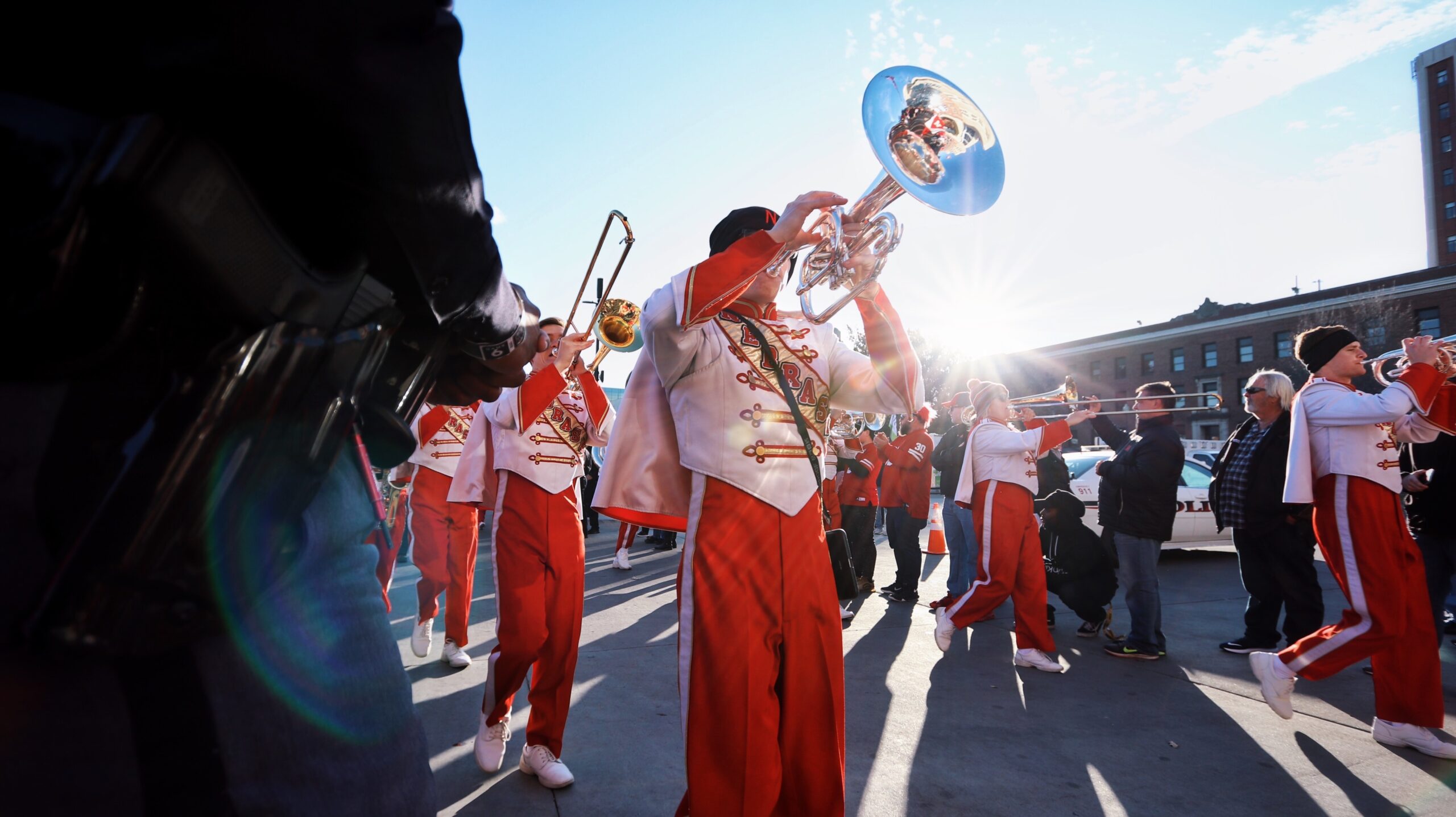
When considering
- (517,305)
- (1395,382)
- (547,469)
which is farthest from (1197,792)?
(517,305)

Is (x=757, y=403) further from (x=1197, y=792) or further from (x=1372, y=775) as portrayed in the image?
(x=1372, y=775)

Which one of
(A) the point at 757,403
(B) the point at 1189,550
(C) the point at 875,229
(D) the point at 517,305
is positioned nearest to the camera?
(D) the point at 517,305

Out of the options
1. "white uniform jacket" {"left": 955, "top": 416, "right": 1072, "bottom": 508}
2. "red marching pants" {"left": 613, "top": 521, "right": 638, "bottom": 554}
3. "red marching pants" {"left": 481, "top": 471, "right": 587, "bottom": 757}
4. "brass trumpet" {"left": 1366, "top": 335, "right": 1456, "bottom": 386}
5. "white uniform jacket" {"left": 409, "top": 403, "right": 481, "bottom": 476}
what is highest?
"brass trumpet" {"left": 1366, "top": 335, "right": 1456, "bottom": 386}

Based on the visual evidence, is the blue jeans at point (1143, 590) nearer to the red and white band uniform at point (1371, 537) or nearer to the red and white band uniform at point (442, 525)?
the red and white band uniform at point (1371, 537)

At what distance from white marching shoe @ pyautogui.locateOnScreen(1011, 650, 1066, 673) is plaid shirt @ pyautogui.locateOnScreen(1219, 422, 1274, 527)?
6.21 ft

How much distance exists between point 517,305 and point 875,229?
5.29 feet

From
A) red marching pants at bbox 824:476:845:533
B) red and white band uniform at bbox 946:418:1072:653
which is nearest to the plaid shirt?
red and white band uniform at bbox 946:418:1072:653

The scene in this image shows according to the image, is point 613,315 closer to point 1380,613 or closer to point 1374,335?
point 1380,613

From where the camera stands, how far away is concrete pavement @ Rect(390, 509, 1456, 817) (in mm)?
3248

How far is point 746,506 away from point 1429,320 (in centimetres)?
5062

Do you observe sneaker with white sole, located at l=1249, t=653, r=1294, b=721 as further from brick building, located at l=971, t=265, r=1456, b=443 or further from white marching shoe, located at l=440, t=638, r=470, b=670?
brick building, located at l=971, t=265, r=1456, b=443

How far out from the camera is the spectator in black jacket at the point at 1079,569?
21.0 feet

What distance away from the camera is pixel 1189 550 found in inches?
448

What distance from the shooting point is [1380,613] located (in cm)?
386
